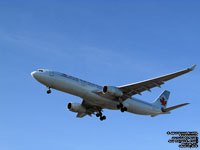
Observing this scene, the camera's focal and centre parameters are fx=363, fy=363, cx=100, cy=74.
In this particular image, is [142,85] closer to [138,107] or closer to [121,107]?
[121,107]

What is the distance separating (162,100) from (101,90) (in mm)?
16333

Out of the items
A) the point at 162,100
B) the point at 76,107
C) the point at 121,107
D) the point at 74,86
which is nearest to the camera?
the point at 74,86

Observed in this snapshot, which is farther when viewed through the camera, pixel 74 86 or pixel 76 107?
pixel 76 107

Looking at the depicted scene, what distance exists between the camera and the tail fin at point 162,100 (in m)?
58.1

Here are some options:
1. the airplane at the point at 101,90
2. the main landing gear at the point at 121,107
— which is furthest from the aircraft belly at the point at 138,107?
the main landing gear at the point at 121,107

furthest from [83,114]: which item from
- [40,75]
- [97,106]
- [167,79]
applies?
[167,79]

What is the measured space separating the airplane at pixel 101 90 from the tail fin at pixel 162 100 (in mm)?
5398

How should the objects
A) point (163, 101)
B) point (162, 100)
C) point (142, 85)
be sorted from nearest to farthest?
point (142, 85) < point (162, 100) < point (163, 101)

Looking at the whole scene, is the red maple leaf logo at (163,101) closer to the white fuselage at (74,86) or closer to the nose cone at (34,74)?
the white fuselage at (74,86)

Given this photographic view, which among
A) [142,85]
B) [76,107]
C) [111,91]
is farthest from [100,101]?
[142,85]

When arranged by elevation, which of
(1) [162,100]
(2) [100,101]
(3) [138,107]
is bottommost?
(2) [100,101]

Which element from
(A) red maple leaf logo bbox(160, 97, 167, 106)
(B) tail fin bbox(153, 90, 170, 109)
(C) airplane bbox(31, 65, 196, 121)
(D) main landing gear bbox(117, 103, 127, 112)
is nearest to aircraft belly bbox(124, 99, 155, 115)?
(C) airplane bbox(31, 65, 196, 121)

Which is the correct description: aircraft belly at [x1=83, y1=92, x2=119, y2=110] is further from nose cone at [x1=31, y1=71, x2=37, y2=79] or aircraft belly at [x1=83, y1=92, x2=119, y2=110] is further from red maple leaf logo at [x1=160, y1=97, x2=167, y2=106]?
red maple leaf logo at [x1=160, y1=97, x2=167, y2=106]

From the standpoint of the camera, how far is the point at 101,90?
4766 cm
